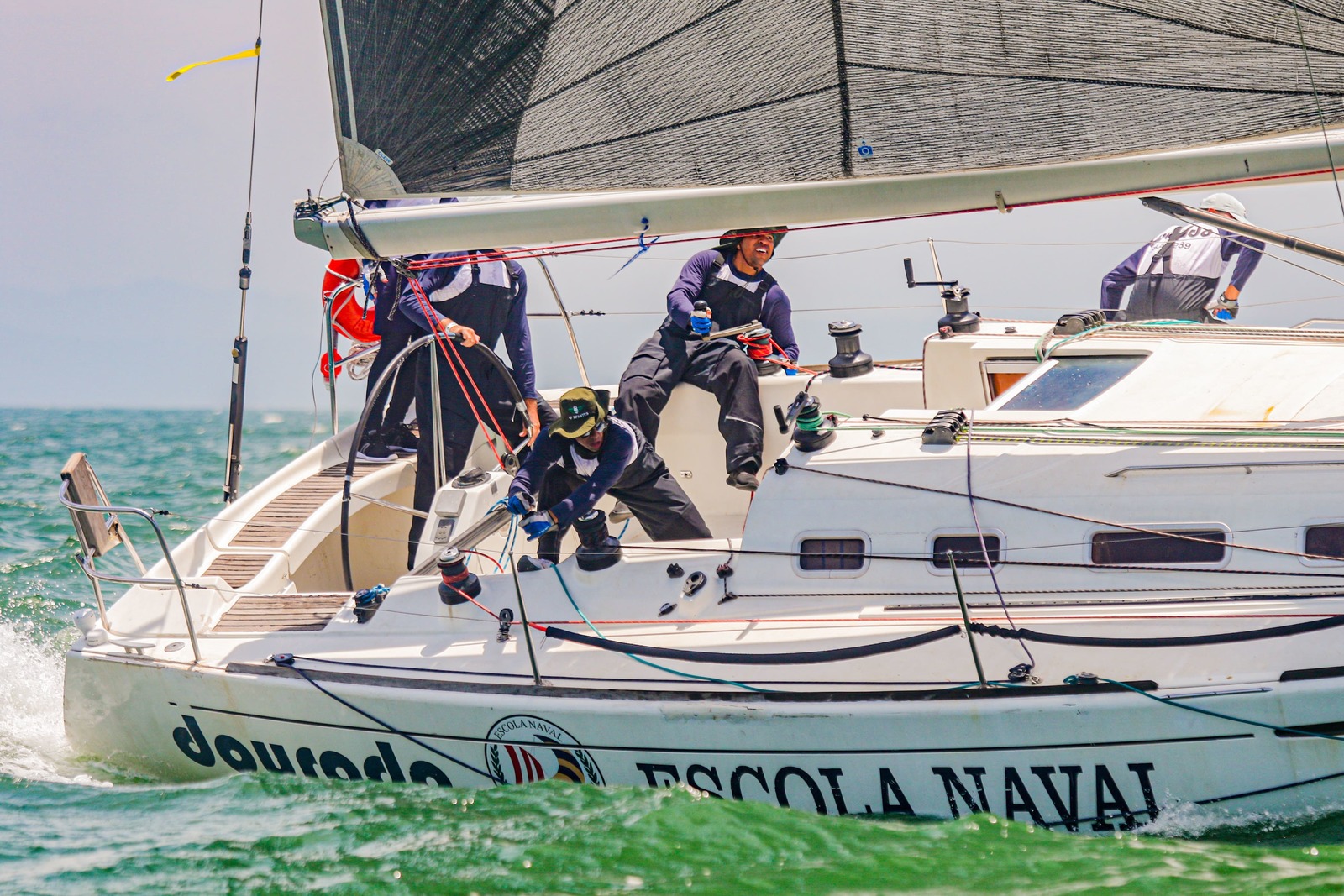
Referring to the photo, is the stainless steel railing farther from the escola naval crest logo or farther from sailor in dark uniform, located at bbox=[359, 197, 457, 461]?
sailor in dark uniform, located at bbox=[359, 197, 457, 461]

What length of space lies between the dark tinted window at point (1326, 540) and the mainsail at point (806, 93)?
116cm

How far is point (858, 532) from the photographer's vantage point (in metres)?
4.39

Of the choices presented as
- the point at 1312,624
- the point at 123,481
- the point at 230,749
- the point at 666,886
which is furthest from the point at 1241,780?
the point at 123,481

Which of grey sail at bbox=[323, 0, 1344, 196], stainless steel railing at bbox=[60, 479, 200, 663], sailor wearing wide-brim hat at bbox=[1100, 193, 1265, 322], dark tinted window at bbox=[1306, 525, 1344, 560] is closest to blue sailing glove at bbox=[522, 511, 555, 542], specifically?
grey sail at bbox=[323, 0, 1344, 196]

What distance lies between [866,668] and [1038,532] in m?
0.79

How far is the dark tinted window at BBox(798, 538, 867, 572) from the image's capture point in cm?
440

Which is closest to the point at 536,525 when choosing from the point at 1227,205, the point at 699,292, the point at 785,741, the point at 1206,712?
the point at 785,741

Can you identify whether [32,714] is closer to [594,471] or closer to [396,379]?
[396,379]

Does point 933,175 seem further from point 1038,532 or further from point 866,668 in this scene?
point 866,668

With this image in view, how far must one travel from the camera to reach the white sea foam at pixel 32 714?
16.9 feet

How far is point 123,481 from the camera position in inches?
506

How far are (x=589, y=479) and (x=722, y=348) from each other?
4.43 feet

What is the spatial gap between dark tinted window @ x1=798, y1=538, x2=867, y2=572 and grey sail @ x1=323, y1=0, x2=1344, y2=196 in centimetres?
130

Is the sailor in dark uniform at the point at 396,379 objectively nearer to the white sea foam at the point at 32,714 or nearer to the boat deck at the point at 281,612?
the boat deck at the point at 281,612
